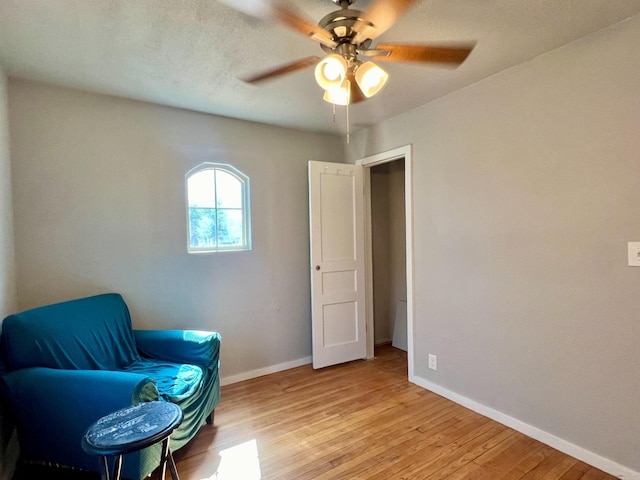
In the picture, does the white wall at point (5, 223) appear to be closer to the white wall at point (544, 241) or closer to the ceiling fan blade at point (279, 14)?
the ceiling fan blade at point (279, 14)

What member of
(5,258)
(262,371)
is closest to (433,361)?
(262,371)

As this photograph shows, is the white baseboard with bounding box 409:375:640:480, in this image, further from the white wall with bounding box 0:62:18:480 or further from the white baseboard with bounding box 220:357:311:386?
the white wall with bounding box 0:62:18:480

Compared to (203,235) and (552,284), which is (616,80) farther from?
(203,235)

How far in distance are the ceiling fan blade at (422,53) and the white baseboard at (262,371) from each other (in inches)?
111

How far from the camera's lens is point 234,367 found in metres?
3.18

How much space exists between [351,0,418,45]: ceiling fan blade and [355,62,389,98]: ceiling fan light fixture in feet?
0.35

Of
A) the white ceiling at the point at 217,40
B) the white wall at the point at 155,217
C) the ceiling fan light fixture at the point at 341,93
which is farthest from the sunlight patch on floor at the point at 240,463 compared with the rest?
the white ceiling at the point at 217,40

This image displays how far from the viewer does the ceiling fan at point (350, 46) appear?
4.27ft

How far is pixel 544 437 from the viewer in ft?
7.10

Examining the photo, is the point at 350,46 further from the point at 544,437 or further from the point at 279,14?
the point at 544,437

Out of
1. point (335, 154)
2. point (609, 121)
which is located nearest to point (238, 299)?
point (335, 154)

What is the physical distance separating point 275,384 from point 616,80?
318 cm

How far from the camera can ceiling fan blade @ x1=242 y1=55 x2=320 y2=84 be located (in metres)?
1.59

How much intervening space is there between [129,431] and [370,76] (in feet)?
5.90
